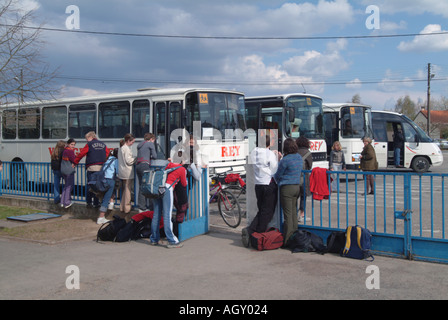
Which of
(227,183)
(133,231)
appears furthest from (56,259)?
(227,183)

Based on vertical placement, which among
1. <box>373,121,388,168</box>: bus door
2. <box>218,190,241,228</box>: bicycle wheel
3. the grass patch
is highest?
<box>373,121,388,168</box>: bus door

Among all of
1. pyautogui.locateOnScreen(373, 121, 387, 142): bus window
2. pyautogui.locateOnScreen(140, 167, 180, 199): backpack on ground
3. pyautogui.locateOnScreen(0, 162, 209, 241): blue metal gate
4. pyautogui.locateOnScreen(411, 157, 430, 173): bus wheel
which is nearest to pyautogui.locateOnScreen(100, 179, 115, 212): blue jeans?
pyautogui.locateOnScreen(0, 162, 209, 241): blue metal gate

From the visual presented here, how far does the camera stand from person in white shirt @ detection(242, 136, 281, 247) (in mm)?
7621

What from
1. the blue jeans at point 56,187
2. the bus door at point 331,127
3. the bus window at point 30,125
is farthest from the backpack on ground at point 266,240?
the bus door at point 331,127

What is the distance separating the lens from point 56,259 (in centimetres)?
707

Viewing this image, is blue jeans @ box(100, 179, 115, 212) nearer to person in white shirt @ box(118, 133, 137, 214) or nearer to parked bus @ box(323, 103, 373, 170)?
person in white shirt @ box(118, 133, 137, 214)

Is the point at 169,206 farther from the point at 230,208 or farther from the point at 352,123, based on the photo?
the point at 352,123

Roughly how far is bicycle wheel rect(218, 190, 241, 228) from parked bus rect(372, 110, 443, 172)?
14.8m

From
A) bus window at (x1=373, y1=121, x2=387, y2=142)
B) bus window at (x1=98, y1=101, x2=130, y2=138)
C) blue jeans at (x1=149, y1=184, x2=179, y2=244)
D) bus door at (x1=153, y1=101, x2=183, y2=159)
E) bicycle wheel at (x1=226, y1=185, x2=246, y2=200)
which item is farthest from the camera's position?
bus window at (x1=373, y1=121, x2=387, y2=142)

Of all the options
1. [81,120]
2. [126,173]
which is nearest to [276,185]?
[126,173]

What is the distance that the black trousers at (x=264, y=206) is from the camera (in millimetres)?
7617

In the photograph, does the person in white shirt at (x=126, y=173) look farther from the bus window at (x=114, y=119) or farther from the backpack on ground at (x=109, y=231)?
the bus window at (x=114, y=119)
